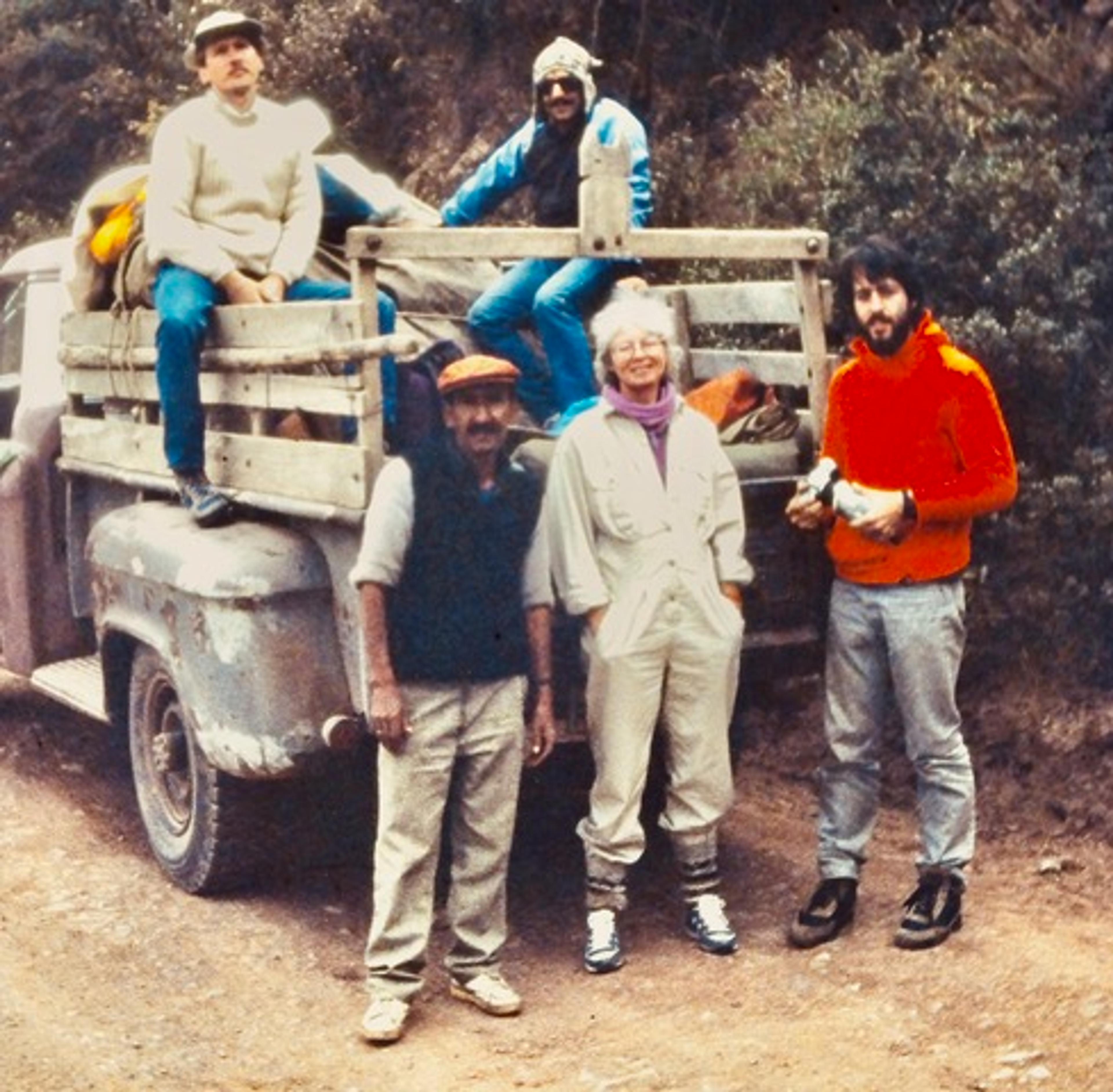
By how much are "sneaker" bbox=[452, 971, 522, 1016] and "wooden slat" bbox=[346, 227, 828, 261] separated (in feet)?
6.49

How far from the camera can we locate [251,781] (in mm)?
6055

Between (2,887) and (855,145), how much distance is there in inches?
179

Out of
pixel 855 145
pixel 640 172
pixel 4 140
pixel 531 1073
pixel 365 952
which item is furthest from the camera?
pixel 4 140

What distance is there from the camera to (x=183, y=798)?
646 centimetres

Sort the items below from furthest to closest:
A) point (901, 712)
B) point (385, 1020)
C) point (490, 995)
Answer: point (901, 712), point (490, 995), point (385, 1020)

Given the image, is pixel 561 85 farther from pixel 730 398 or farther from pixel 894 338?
pixel 894 338

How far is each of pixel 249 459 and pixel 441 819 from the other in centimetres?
135

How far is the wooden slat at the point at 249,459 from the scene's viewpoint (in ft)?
17.7

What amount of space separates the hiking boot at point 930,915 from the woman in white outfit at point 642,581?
24.7 inches

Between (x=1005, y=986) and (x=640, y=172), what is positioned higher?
(x=640, y=172)

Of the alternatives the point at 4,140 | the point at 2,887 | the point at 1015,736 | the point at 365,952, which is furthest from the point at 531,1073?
the point at 4,140

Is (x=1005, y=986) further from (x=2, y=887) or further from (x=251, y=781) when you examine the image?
(x=2, y=887)

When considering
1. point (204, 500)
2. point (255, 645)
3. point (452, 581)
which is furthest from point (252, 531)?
point (452, 581)

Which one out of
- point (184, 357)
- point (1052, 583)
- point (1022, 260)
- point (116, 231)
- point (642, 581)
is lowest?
point (1052, 583)
